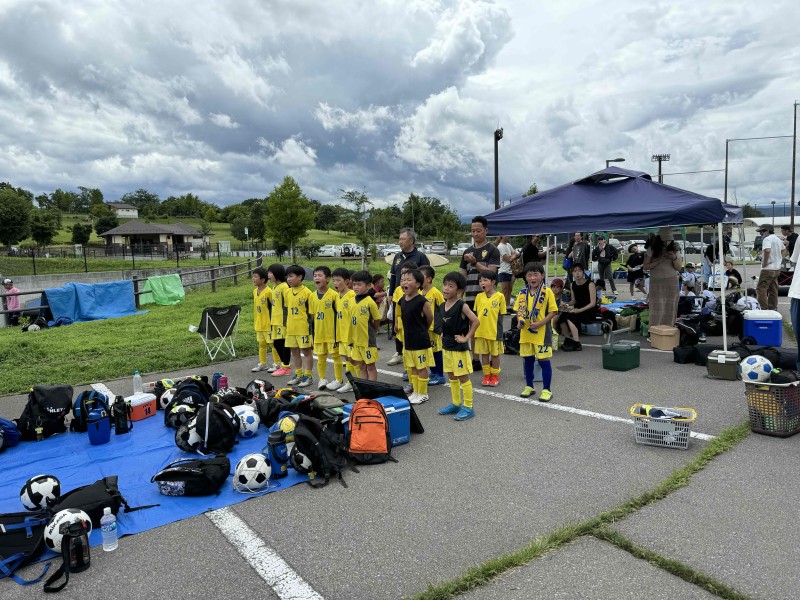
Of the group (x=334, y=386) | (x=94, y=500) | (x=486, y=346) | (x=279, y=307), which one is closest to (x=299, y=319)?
(x=279, y=307)

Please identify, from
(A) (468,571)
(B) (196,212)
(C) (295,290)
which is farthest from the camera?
(B) (196,212)

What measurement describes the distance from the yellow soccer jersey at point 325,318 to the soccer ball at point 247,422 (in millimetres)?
1869

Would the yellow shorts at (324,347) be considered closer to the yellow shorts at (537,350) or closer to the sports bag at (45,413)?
the yellow shorts at (537,350)

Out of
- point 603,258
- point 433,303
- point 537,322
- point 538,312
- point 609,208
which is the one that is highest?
point 609,208

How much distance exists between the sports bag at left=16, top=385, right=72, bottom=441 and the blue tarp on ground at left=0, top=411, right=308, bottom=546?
0.40 ft

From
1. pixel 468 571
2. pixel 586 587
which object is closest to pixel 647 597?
pixel 586 587

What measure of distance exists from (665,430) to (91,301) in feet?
54.7

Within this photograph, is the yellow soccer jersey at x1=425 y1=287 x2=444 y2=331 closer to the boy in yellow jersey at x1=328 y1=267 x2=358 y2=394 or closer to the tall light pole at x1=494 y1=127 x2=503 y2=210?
the boy in yellow jersey at x1=328 y1=267 x2=358 y2=394

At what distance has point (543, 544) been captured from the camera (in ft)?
11.0

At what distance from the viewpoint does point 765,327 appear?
8.72m

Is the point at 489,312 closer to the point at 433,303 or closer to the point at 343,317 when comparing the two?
the point at 433,303

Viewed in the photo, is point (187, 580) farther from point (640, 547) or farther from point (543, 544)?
point (640, 547)

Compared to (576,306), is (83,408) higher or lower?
lower

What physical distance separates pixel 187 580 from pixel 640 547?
2.85 m
